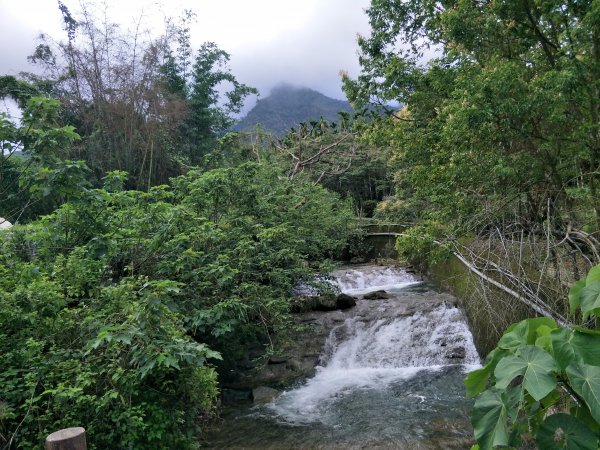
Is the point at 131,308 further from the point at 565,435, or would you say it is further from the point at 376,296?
the point at 376,296

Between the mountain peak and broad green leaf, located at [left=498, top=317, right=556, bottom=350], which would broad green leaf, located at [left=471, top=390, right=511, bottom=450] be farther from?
the mountain peak

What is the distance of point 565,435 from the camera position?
1.18 metres

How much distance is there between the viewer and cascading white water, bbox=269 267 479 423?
7504mm

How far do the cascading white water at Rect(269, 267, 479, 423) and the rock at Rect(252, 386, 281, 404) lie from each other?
14 cm

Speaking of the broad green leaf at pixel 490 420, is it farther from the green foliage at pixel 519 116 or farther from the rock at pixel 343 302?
the rock at pixel 343 302

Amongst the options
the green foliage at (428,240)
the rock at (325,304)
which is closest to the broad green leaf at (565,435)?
the green foliage at (428,240)

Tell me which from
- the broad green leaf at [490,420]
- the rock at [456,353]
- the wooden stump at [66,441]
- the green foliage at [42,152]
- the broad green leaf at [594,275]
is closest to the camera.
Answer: the broad green leaf at [490,420]

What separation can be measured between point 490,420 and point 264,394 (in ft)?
21.5

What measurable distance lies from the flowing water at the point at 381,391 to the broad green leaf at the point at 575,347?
4.80 metres

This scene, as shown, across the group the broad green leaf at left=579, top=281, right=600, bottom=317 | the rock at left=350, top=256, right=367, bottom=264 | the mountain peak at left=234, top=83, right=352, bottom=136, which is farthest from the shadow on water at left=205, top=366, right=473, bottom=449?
the mountain peak at left=234, top=83, right=352, bottom=136

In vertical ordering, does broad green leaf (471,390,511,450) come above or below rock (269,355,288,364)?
above

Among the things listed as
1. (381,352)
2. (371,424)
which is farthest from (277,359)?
(371,424)

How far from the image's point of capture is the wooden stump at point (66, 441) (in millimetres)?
2420

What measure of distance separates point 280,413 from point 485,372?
19.1 feet
